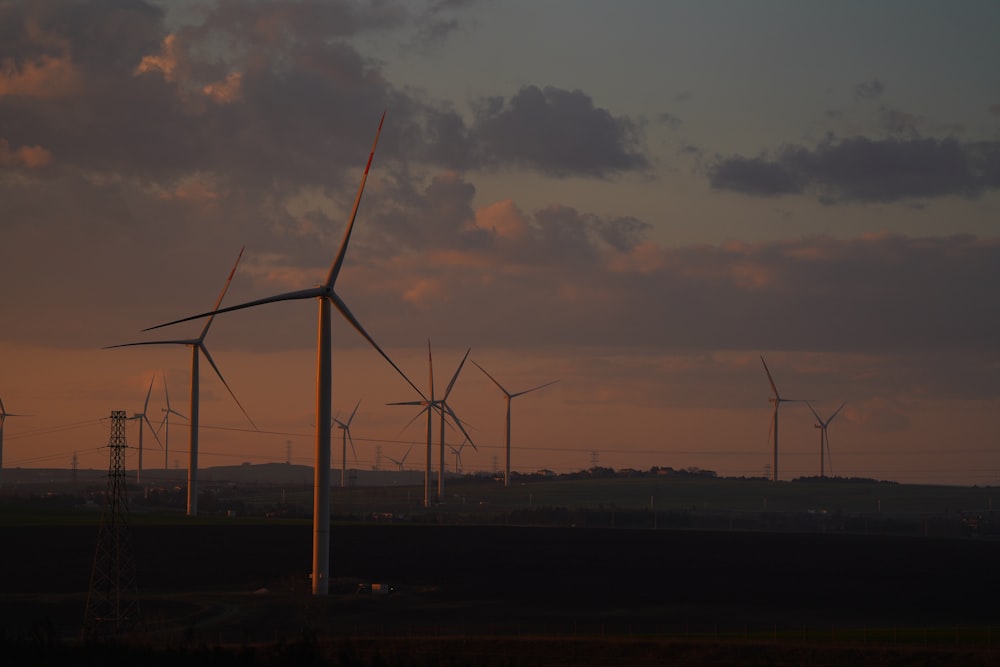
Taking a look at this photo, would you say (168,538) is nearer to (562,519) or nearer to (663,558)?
(663,558)

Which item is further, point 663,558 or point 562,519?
point 562,519

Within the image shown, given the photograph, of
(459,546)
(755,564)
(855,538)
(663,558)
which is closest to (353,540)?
(459,546)

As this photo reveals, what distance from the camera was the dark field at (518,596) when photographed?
6344 cm

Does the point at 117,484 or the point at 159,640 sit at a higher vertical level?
the point at 117,484

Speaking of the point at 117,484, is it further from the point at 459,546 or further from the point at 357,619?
the point at 459,546

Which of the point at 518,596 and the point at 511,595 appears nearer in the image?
the point at 518,596

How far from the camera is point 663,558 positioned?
12231 cm

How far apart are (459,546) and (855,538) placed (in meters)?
50.5

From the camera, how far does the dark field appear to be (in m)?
63.4

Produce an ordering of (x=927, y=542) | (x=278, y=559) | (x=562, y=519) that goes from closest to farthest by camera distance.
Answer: (x=278, y=559)
(x=927, y=542)
(x=562, y=519)

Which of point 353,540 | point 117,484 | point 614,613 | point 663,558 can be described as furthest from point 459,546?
point 117,484

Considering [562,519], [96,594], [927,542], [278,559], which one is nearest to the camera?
[96,594]

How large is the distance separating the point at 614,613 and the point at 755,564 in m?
39.3

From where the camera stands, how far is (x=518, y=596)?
93000 mm
